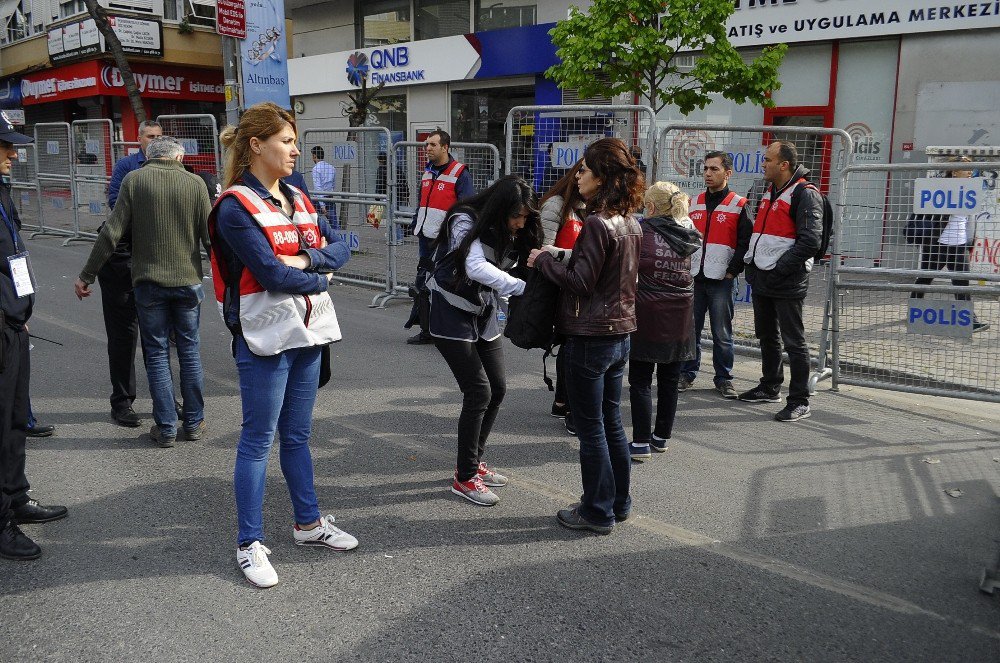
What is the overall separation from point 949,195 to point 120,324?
5943 millimetres

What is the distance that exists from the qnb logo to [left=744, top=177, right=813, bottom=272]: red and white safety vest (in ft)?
54.7

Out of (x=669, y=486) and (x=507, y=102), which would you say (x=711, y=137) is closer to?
(x=669, y=486)

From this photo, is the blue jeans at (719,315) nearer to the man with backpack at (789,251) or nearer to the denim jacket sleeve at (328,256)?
the man with backpack at (789,251)

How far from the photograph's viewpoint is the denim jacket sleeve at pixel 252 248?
329 cm

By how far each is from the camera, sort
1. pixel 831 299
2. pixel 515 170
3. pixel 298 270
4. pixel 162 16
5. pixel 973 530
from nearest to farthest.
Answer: pixel 298 270 < pixel 973 530 < pixel 831 299 < pixel 515 170 < pixel 162 16

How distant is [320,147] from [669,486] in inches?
324

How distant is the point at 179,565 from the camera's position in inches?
146

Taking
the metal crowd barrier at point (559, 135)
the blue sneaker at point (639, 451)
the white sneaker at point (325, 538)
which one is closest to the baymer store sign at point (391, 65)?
the metal crowd barrier at point (559, 135)

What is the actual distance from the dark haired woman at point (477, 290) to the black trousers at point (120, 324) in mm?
2475

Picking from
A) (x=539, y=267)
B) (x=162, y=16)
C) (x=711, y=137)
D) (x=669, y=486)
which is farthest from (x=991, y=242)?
(x=162, y=16)

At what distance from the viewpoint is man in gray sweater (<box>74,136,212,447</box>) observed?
5047 mm

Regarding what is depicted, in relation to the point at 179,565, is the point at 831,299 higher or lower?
higher

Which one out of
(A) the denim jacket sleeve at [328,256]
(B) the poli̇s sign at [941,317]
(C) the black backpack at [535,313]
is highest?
(A) the denim jacket sleeve at [328,256]

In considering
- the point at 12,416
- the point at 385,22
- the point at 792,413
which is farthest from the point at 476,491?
the point at 385,22
